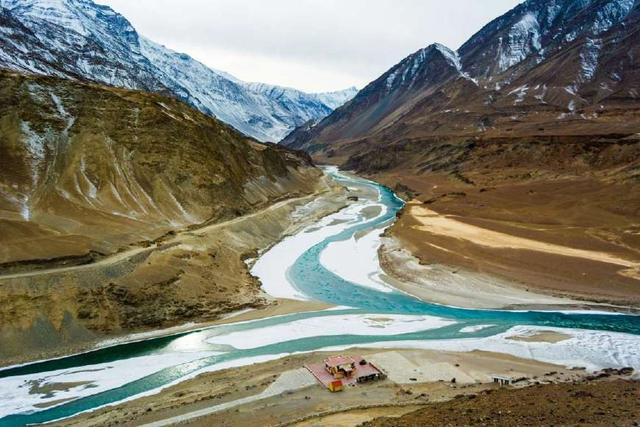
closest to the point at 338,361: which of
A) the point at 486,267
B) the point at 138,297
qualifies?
the point at 138,297

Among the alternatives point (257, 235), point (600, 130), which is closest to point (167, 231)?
point (257, 235)

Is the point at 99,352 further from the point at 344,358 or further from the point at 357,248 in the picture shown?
the point at 357,248

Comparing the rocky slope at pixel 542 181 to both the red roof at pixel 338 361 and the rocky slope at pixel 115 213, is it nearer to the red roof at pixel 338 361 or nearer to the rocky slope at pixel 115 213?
the rocky slope at pixel 115 213

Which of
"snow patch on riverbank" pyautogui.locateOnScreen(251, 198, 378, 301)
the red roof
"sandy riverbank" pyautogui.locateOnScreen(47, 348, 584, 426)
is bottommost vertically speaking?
"sandy riverbank" pyautogui.locateOnScreen(47, 348, 584, 426)

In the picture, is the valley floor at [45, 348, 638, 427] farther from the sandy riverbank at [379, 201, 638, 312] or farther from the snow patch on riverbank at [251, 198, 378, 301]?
the snow patch on riverbank at [251, 198, 378, 301]

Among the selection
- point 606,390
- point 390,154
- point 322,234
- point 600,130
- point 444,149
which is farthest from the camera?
point 390,154

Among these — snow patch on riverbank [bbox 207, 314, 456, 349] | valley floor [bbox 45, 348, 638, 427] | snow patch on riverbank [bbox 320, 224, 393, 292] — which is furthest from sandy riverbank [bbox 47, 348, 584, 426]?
snow patch on riverbank [bbox 320, 224, 393, 292]
